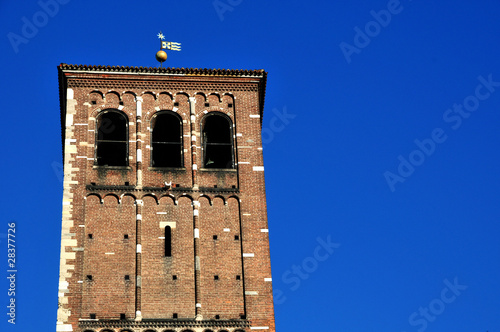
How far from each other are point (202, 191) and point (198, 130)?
2874 mm

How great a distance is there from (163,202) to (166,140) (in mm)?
3477

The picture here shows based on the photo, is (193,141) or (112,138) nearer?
(193,141)

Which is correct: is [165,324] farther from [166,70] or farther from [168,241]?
[166,70]

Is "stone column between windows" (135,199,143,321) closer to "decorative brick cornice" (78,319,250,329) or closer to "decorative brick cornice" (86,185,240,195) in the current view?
"decorative brick cornice" (78,319,250,329)

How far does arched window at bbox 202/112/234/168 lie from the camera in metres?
39.1

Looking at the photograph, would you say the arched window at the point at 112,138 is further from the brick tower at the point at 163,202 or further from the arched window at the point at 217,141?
the arched window at the point at 217,141

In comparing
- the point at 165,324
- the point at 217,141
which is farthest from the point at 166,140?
the point at 165,324

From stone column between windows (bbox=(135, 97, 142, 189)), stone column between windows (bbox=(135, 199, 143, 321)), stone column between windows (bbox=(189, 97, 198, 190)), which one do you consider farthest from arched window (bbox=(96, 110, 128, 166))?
stone column between windows (bbox=(189, 97, 198, 190))

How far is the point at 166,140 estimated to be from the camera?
39.6 meters

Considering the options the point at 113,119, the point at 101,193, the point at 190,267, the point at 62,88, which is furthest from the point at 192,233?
the point at 62,88

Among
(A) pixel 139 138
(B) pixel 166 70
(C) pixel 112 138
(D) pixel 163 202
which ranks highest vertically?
(B) pixel 166 70

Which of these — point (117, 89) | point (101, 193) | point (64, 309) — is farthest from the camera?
point (117, 89)

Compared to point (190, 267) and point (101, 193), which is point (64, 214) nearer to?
point (101, 193)

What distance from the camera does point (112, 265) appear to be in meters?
35.4
